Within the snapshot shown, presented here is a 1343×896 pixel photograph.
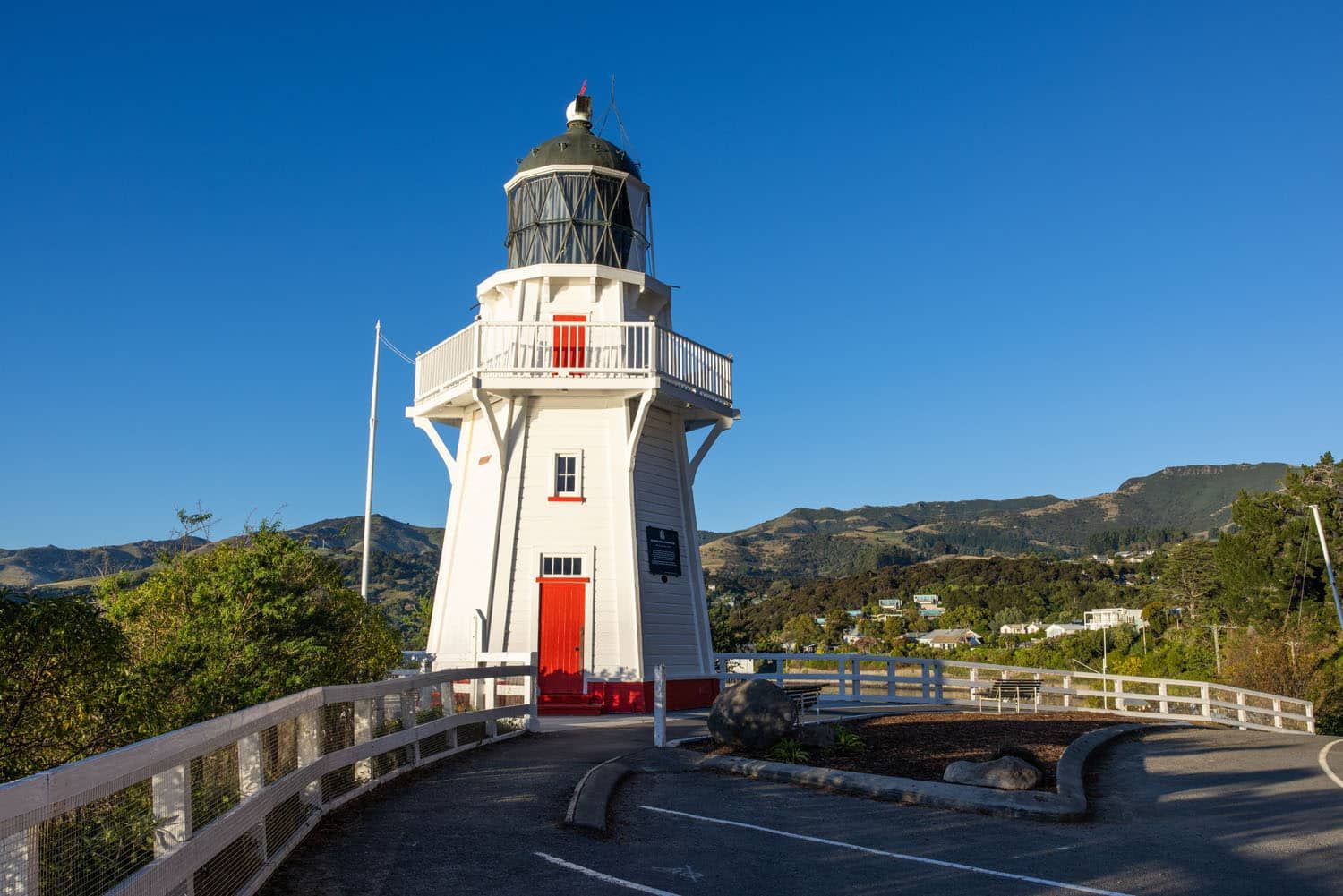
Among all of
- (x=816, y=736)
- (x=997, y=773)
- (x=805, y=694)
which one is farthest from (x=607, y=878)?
(x=805, y=694)

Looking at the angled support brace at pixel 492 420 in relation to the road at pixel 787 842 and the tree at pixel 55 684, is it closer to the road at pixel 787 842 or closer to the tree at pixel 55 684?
the road at pixel 787 842

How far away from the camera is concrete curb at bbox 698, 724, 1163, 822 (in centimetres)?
1020

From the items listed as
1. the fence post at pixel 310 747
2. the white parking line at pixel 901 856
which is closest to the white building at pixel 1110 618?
the white parking line at pixel 901 856

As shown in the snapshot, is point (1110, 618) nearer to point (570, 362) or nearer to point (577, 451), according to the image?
point (577, 451)

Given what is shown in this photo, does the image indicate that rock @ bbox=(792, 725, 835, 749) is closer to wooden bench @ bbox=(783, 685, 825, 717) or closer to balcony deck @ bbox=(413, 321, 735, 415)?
wooden bench @ bbox=(783, 685, 825, 717)

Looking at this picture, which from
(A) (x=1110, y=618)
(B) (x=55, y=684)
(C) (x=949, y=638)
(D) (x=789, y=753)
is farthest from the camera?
(C) (x=949, y=638)

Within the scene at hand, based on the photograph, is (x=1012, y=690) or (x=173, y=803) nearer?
(x=173, y=803)

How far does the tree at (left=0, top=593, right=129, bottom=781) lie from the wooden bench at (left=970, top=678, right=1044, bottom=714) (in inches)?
720

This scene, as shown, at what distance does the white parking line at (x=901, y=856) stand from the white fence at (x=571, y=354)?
1202cm

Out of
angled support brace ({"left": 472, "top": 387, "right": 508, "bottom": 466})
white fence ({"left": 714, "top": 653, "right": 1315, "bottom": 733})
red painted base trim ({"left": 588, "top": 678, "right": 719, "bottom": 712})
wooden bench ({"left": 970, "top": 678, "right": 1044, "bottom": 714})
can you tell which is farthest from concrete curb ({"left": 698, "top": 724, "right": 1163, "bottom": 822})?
angled support brace ({"left": 472, "top": 387, "right": 508, "bottom": 466})

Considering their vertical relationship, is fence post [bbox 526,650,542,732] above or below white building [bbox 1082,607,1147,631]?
below

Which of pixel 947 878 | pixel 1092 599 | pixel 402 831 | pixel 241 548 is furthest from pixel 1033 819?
pixel 1092 599

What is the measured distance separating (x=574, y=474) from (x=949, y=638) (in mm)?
116166

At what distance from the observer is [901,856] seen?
846cm
